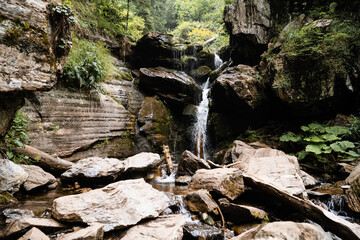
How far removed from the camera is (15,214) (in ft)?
9.20

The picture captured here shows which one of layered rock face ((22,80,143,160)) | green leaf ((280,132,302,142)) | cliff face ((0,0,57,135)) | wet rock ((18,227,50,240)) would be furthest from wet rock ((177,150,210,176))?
cliff face ((0,0,57,135))

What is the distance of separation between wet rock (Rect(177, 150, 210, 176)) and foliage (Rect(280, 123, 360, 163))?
3778 millimetres

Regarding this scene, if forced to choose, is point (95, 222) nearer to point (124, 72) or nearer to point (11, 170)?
point (11, 170)

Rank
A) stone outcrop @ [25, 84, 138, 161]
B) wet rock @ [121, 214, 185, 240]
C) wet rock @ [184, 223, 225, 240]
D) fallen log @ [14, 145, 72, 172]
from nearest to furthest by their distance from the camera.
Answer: wet rock @ [121, 214, 185, 240], wet rock @ [184, 223, 225, 240], fallen log @ [14, 145, 72, 172], stone outcrop @ [25, 84, 138, 161]

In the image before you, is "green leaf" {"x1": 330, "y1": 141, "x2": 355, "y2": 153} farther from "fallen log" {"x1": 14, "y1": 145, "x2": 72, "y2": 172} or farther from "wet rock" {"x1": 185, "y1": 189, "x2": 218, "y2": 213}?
"fallen log" {"x1": 14, "y1": 145, "x2": 72, "y2": 172}

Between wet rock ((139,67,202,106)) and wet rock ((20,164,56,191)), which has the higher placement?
wet rock ((139,67,202,106))

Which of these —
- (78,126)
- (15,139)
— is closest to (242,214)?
(15,139)

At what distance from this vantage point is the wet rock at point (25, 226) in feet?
7.43

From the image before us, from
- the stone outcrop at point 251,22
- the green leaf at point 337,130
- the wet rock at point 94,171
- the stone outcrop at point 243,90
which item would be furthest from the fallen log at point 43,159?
the stone outcrop at point 251,22

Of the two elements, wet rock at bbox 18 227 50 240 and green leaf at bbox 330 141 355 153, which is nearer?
wet rock at bbox 18 227 50 240

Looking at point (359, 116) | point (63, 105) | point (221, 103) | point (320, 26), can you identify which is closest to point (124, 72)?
point (63, 105)

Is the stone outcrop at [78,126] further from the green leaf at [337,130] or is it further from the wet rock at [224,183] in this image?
the green leaf at [337,130]

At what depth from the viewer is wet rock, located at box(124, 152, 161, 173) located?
6028 mm

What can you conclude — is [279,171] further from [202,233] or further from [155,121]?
[155,121]
